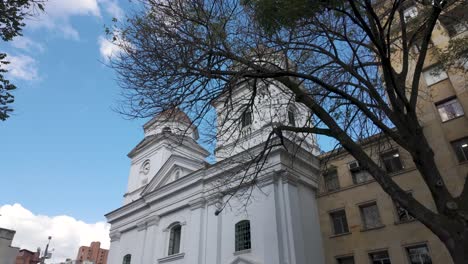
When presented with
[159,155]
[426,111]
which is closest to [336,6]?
[426,111]

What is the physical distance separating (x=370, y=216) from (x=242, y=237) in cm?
665

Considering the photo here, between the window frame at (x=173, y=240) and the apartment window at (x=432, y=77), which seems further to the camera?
the window frame at (x=173, y=240)

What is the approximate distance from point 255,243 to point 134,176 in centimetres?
1717

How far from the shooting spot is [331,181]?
763 inches

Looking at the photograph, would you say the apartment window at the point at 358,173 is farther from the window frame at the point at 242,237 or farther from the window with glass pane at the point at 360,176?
the window frame at the point at 242,237

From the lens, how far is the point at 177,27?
9.42m

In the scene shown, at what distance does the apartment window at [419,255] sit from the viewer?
569 inches

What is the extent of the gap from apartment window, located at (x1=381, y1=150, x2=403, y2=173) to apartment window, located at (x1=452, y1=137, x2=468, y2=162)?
2.55 metres

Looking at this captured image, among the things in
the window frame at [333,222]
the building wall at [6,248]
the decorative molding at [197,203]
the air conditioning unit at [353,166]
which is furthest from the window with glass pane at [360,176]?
the building wall at [6,248]

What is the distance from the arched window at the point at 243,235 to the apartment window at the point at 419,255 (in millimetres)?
7455

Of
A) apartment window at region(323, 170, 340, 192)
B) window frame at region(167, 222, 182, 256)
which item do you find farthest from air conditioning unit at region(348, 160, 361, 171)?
window frame at region(167, 222, 182, 256)

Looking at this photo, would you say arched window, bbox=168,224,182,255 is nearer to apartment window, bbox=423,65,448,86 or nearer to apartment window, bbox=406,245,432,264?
apartment window, bbox=406,245,432,264

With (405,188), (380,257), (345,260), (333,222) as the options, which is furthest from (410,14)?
(345,260)

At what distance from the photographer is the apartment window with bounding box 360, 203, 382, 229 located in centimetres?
1673
